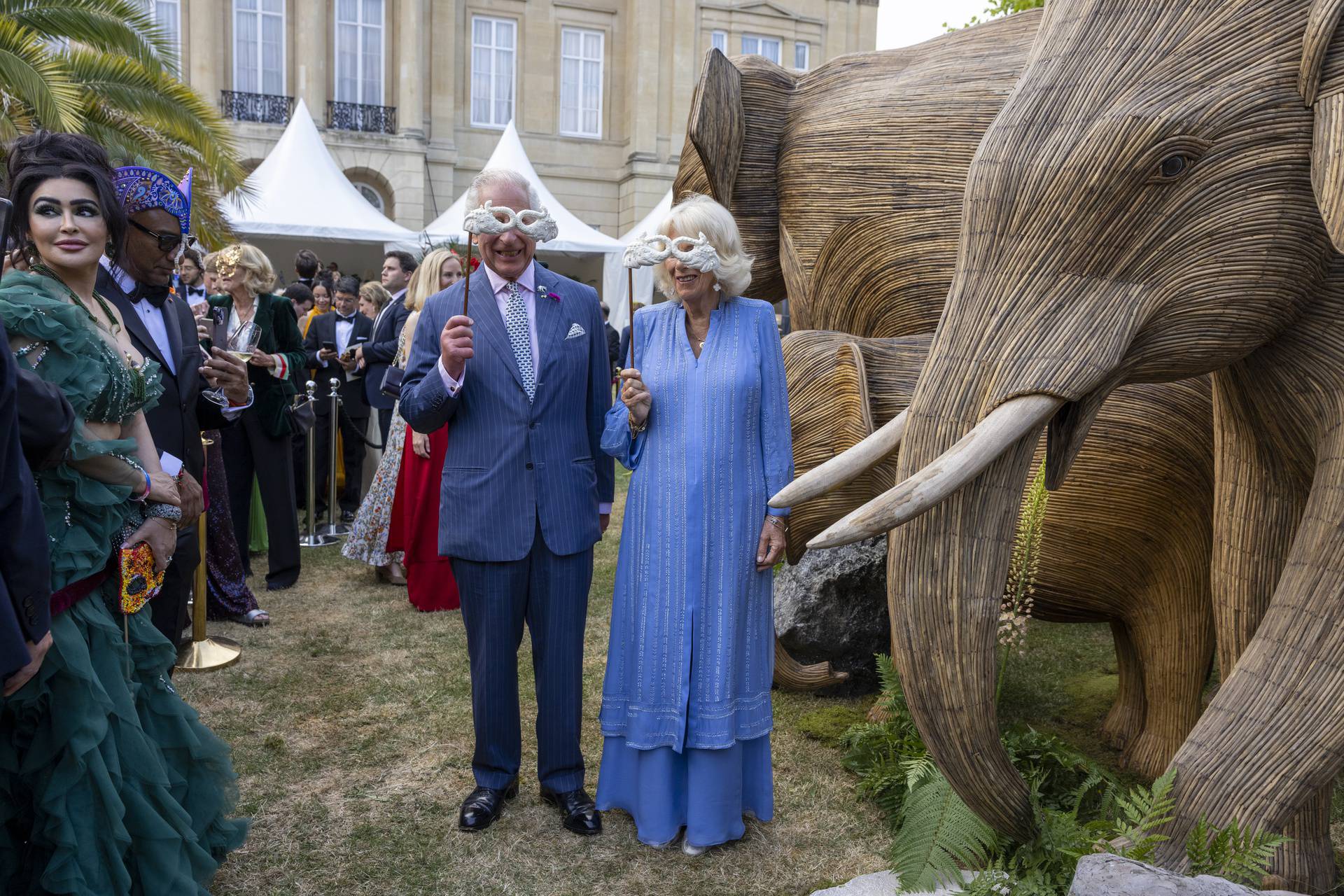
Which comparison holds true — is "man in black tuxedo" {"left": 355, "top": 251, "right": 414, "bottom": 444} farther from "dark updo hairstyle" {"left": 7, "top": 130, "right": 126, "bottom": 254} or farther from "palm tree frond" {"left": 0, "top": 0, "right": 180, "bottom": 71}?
"palm tree frond" {"left": 0, "top": 0, "right": 180, "bottom": 71}

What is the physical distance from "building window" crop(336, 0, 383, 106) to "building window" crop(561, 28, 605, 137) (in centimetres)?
430

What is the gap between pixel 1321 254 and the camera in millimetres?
2365

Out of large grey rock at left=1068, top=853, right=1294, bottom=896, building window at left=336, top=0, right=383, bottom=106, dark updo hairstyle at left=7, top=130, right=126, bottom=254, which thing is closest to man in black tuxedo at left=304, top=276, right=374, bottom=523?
dark updo hairstyle at left=7, top=130, right=126, bottom=254

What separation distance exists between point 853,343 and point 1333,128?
1.73 metres

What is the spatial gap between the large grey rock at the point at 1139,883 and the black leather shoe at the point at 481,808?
2057 mm

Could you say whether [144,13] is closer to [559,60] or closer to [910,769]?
[910,769]

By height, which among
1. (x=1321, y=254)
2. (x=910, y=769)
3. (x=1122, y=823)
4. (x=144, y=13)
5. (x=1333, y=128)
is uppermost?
(x=144, y=13)

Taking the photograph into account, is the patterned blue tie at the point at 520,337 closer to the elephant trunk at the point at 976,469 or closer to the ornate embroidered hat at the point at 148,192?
the ornate embroidered hat at the point at 148,192

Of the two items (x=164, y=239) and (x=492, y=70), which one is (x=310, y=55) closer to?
(x=492, y=70)

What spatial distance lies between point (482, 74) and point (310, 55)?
3.95 m

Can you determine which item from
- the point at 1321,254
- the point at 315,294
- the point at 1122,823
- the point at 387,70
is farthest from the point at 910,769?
the point at 387,70

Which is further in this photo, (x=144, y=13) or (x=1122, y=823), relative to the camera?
(x=144, y=13)

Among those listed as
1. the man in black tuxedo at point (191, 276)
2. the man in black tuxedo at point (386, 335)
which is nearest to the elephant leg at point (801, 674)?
the man in black tuxedo at point (386, 335)

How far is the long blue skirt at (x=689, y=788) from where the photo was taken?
3354 mm
